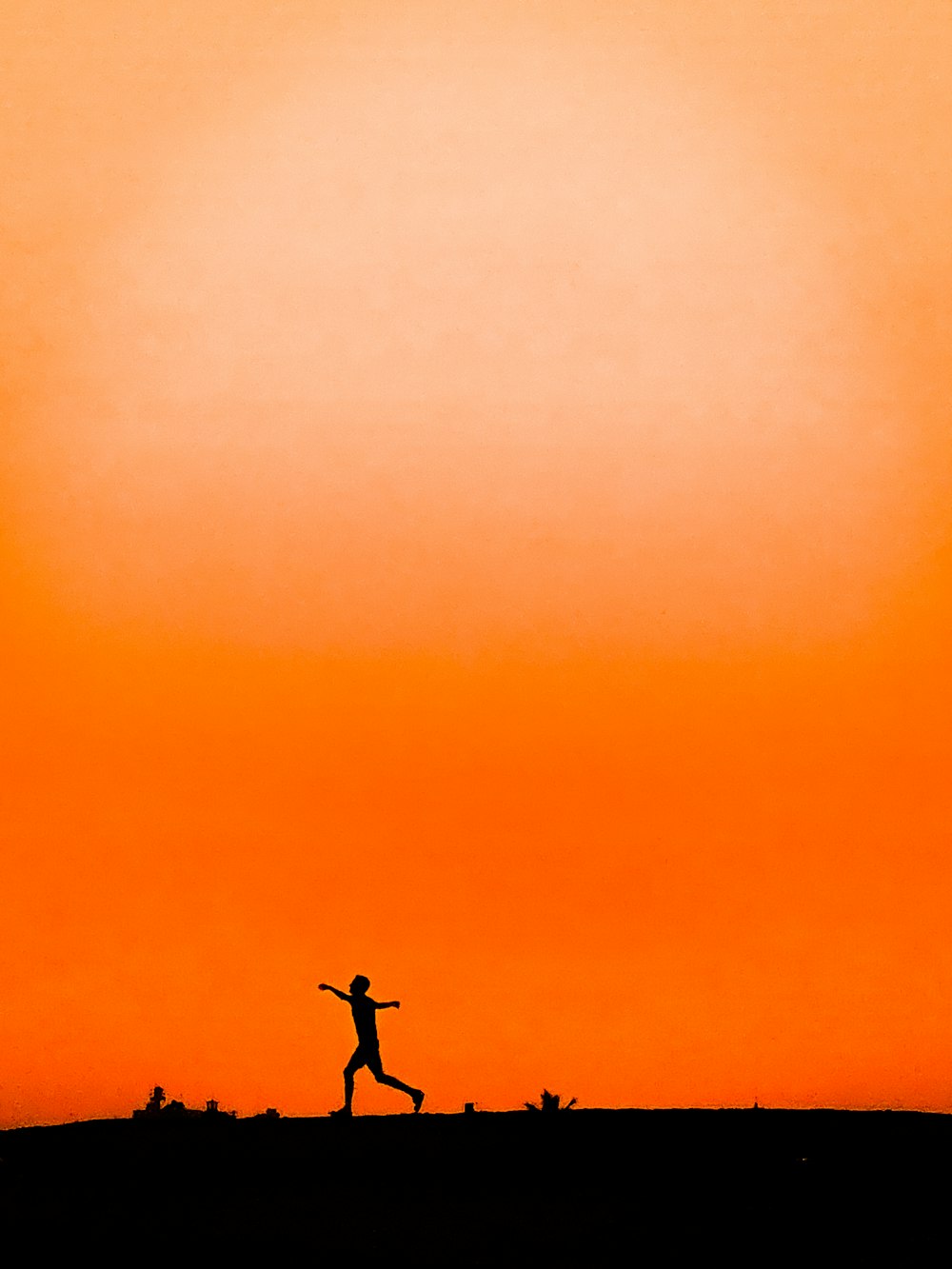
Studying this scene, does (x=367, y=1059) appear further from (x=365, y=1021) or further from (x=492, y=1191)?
(x=492, y=1191)

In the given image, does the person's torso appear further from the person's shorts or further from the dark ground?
the dark ground

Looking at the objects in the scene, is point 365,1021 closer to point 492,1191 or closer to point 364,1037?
point 364,1037

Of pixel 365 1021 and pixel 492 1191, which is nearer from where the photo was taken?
pixel 492 1191

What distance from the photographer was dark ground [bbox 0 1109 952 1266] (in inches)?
492

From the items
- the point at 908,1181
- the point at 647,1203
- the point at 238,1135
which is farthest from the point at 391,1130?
the point at 908,1181

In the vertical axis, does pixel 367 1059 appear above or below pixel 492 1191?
above

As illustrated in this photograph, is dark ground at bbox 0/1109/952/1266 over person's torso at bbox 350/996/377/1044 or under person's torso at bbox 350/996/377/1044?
under

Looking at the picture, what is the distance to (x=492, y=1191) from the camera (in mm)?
14398

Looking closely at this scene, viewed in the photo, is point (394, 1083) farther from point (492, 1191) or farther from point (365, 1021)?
point (492, 1191)

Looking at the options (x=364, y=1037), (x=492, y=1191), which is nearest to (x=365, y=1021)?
(x=364, y=1037)

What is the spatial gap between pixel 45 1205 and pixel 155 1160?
2131 millimetres

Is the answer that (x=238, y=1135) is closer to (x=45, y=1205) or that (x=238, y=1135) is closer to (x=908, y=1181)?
(x=45, y=1205)

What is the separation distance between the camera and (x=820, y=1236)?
13.0 metres

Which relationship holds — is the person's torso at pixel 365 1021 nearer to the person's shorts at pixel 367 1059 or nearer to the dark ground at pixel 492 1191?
the person's shorts at pixel 367 1059
